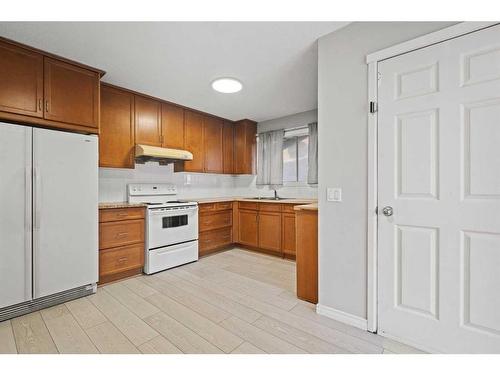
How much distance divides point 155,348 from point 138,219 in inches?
69.2

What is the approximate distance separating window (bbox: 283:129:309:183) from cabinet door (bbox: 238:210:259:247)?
100 centimetres

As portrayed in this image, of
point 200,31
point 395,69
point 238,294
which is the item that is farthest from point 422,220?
point 200,31

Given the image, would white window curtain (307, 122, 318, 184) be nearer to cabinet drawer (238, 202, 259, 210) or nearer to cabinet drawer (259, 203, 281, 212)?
cabinet drawer (259, 203, 281, 212)

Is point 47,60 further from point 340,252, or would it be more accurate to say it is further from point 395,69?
point 340,252

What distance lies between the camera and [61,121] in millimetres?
2312

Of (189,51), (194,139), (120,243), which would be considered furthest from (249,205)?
(189,51)

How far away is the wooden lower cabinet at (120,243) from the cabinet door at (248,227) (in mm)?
1724

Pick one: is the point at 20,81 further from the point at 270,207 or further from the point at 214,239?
the point at 270,207

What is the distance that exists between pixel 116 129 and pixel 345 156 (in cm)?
285

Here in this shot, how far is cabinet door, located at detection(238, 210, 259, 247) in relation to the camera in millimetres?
4035

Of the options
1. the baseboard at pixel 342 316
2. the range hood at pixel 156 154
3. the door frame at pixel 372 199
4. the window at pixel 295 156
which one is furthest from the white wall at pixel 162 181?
the door frame at pixel 372 199

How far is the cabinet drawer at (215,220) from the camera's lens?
379 centimetres

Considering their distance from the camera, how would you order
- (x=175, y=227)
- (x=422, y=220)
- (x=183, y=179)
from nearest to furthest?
(x=422, y=220)
(x=175, y=227)
(x=183, y=179)

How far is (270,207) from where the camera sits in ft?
12.6
